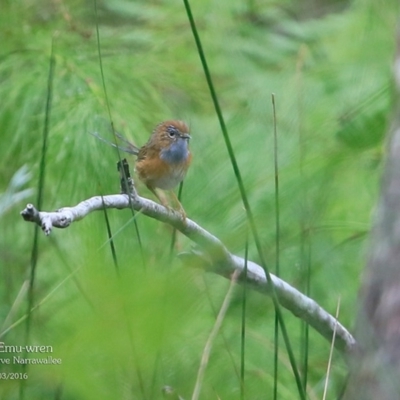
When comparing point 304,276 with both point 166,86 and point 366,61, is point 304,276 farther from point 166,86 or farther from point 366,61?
point 166,86

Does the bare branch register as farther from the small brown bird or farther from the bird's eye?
the bird's eye

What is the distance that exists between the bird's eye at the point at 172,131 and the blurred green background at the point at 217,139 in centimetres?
12

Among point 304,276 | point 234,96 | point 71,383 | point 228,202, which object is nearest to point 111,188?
point 228,202

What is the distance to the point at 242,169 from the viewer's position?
5.81ft

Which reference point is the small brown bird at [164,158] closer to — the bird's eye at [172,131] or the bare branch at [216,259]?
the bird's eye at [172,131]

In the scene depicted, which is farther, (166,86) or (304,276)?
(166,86)

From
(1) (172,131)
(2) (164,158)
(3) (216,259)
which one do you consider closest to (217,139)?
(1) (172,131)

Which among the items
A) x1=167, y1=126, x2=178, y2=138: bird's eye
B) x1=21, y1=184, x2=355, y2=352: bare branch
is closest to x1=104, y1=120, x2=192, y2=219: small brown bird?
x1=167, y1=126, x2=178, y2=138: bird's eye

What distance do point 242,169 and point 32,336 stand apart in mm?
582

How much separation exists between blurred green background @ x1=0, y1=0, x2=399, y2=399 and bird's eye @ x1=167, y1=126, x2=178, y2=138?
12 centimetres

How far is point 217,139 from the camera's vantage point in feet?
6.23

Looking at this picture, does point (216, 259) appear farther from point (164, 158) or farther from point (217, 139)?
point (217, 139)

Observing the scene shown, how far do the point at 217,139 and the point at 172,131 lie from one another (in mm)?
170

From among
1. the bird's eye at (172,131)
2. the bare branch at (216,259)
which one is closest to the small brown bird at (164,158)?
the bird's eye at (172,131)
